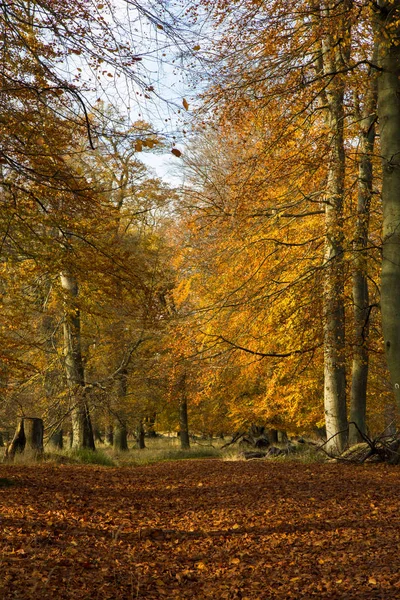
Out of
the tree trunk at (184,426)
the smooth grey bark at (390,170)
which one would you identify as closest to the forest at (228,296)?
the smooth grey bark at (390,170)

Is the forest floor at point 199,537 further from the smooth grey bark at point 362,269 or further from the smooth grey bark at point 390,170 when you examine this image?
the smooth grey bark at point 362,269

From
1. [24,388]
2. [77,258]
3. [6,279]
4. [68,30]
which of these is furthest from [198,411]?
[68,30]

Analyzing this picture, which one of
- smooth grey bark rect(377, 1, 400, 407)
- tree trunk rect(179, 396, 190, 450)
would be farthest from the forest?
tree trunk rect(179, 396, 190, 450)

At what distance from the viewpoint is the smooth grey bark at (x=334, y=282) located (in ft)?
32.8

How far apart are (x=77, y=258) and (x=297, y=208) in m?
5.44

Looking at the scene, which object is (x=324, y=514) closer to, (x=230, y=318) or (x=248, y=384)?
(x=230, y=318)

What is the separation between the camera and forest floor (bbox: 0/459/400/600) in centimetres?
402

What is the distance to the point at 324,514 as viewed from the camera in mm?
5992

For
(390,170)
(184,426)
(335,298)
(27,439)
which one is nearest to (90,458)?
(27,439)

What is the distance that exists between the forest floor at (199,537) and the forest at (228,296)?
3 centimetres

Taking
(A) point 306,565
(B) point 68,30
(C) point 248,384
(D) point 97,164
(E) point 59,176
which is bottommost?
(A) point 306,565

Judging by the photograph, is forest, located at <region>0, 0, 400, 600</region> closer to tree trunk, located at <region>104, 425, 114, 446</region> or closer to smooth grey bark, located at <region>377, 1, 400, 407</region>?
smooth grey bark, located at <region>377, 1, 400, 407</region>

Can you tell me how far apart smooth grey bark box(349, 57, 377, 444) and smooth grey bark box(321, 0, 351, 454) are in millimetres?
280

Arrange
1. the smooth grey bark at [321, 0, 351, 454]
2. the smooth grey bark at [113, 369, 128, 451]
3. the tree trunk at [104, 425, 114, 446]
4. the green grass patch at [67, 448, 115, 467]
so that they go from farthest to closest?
the tree trunk at [104, 425, 114, 446] < the smooth grey bark at [113, 369, 128, 451] < the green grass patch at [67, 448, 115, 467] < the smooth grey bark at [321, 0, 351, 454]
